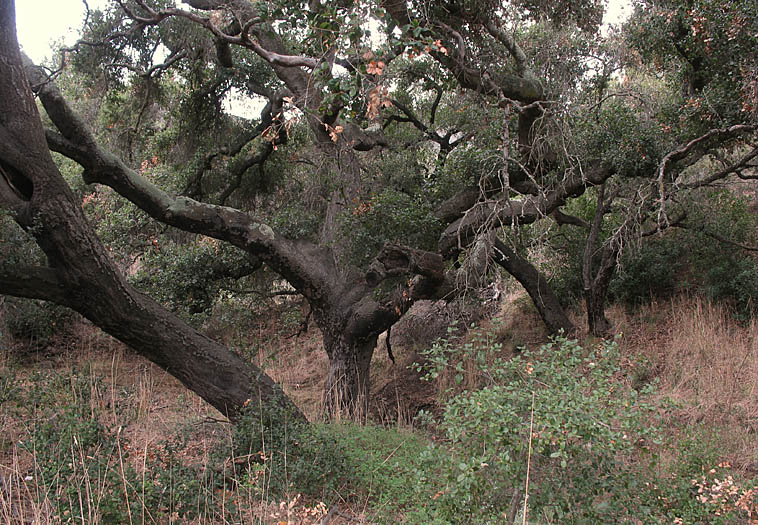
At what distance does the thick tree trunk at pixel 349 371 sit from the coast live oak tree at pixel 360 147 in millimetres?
26

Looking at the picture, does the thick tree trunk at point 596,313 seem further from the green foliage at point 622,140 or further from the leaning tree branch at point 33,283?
the leaning tree branch at point 33,283

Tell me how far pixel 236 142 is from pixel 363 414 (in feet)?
15.9

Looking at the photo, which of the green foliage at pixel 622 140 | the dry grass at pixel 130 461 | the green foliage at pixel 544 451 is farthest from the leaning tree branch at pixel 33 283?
the green foliage at pixel 622 140

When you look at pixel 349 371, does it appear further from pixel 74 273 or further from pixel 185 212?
pixel 74 273

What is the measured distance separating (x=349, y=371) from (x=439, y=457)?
13.1 feet

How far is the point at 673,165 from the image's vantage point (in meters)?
7.71

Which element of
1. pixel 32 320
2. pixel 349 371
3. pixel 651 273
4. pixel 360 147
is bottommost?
pixel 349 371

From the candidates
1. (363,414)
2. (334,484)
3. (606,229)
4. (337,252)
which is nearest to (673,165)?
(606,229)

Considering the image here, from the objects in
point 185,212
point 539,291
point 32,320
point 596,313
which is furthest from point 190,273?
point 596,313

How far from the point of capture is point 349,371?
7789 mm

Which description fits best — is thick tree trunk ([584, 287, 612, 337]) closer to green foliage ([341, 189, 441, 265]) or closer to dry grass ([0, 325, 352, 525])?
green foliage ([341, 189, 441, 265])

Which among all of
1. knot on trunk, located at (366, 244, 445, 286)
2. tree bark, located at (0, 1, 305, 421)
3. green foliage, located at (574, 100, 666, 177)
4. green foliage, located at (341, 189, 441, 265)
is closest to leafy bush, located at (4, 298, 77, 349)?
tree bark, located at (0, 1, 305, 421)

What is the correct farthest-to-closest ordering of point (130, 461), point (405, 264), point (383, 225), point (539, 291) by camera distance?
point (539, 291) → point (383, 225) → point (405, 264) → point (130, 461)

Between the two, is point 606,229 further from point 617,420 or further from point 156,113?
point 156,113
